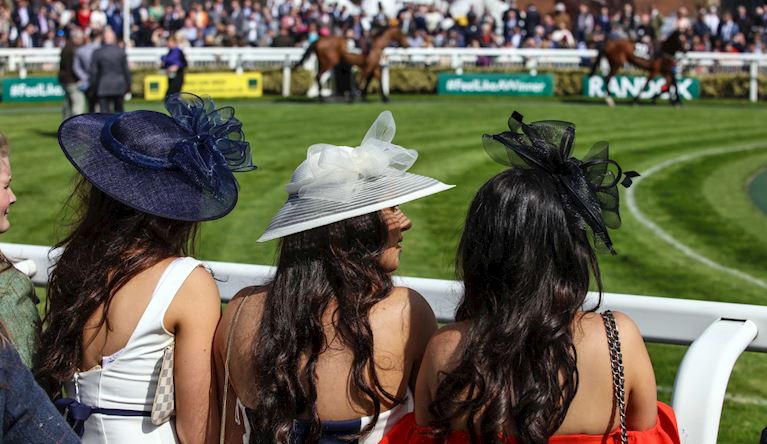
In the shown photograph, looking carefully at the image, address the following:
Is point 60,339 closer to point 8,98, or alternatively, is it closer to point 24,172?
point 24,172

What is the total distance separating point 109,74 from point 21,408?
14.9 meters

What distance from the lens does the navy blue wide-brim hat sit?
8.63 ft

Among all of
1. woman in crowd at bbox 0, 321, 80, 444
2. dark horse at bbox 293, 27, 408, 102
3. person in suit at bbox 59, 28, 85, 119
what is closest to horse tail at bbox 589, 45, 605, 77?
dark horse at bbox 293, 27, 408, 102

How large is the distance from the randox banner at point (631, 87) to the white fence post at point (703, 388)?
2330 centimetres

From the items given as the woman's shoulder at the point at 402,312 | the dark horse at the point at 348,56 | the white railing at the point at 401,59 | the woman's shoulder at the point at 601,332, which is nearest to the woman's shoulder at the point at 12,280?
the woman's shoulder at the point at 402,312

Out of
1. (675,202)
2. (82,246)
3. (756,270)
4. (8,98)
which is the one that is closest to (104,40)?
(8,98)

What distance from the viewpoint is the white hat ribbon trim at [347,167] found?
8.12ft

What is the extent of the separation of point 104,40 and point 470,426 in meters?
15.5

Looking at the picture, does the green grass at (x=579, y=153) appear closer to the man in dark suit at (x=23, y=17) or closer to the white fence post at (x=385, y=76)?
the white fence post at (x=385, y=76)

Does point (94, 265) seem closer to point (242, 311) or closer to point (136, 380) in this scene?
point (136, 380)

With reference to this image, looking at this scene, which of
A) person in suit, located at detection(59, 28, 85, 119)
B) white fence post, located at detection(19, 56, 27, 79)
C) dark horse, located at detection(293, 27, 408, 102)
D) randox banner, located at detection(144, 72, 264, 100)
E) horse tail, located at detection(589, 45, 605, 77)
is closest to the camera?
person in suit, located at detection(59, 28, 85, 119)

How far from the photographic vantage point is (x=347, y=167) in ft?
8.17

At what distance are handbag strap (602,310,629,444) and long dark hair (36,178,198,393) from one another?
3.66ft

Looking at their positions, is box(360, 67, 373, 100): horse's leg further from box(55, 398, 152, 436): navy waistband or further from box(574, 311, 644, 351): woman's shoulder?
box(574, 311, 644, 351): woman's shoulder
